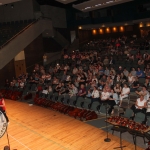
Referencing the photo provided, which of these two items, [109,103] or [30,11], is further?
[30,11]

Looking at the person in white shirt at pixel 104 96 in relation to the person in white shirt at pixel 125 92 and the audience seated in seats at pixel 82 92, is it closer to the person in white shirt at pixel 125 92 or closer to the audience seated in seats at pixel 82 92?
the person in white shirt at pixel 125 92

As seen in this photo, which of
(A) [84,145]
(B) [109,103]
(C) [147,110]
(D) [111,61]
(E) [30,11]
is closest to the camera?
(A) [84,145]

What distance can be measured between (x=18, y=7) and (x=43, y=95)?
11299mm

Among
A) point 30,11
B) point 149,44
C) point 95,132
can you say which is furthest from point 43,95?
point 30,11

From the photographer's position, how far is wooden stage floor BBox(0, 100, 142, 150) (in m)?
5.80

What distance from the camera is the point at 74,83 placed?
10.8 m

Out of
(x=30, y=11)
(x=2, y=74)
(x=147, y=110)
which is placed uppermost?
(x=30, y=11)

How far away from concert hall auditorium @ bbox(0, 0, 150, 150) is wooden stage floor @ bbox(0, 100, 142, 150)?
3 cm

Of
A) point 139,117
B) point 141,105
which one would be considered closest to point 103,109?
point 141,105

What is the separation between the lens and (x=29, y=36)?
52.2ft

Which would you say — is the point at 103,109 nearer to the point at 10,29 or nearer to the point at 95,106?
the point at 95,106

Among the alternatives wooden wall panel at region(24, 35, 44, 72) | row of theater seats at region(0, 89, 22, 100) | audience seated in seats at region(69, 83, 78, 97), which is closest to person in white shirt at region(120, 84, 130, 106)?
audience seated in seats at region(69, 83, 78, 97)

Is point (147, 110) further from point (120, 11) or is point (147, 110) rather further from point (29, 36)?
point (120, 11)

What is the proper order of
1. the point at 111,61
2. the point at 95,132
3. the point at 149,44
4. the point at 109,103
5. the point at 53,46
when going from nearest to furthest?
the point at 95,132, the point at 109,103, the point at 111,61, the point at 149,44, the point at 53,46
